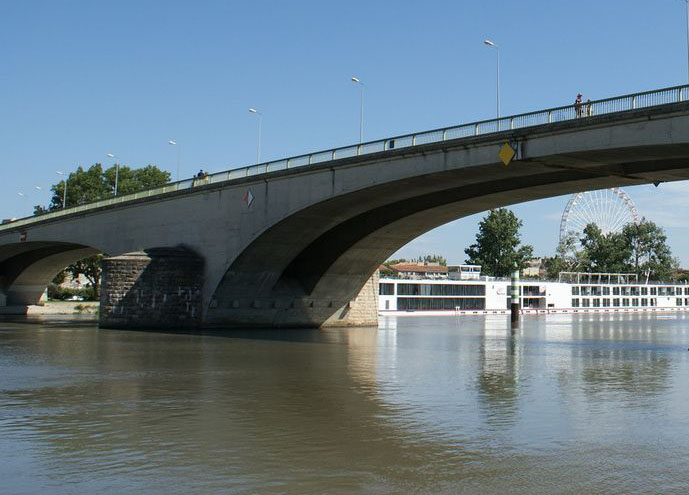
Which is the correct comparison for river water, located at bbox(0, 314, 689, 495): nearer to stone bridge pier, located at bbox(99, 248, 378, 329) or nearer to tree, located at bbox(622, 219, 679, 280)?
stone bridge pier, located at bbox(99, 248, 378, 329)

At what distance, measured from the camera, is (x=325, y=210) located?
46406mm

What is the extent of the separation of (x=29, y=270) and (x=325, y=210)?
5787cm

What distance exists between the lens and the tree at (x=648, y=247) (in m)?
171

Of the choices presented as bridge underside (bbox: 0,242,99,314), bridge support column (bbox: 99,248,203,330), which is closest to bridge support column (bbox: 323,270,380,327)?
bridge support column (bbox: 99,248,203,330)

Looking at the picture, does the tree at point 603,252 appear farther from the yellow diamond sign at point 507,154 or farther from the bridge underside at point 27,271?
the yellow diamond sign at point 507,154

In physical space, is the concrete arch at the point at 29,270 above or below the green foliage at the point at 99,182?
below

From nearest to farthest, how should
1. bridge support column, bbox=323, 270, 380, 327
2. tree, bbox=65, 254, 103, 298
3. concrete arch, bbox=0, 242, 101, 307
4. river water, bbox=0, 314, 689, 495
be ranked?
1. river water, bbox=0, 314, 689, 495
2. bridge support column, bbox=323, 270, 380, 327
3. concrete arch, bbox=0, 242, 101, 307
4. tree, bbox=65, 254, 103, 298

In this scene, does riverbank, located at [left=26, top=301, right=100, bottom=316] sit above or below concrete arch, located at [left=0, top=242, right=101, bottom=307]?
below

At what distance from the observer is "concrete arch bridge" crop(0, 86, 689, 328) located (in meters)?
33.9

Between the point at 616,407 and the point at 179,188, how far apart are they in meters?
41.7

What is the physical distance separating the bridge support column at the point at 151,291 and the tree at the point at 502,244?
336ft

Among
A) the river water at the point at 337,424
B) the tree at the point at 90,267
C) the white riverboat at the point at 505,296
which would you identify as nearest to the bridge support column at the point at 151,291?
the river water at the point at 337,424

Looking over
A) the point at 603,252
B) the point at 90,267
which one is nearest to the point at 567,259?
the point at 603,252

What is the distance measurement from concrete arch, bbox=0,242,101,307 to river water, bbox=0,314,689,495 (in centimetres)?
5756
